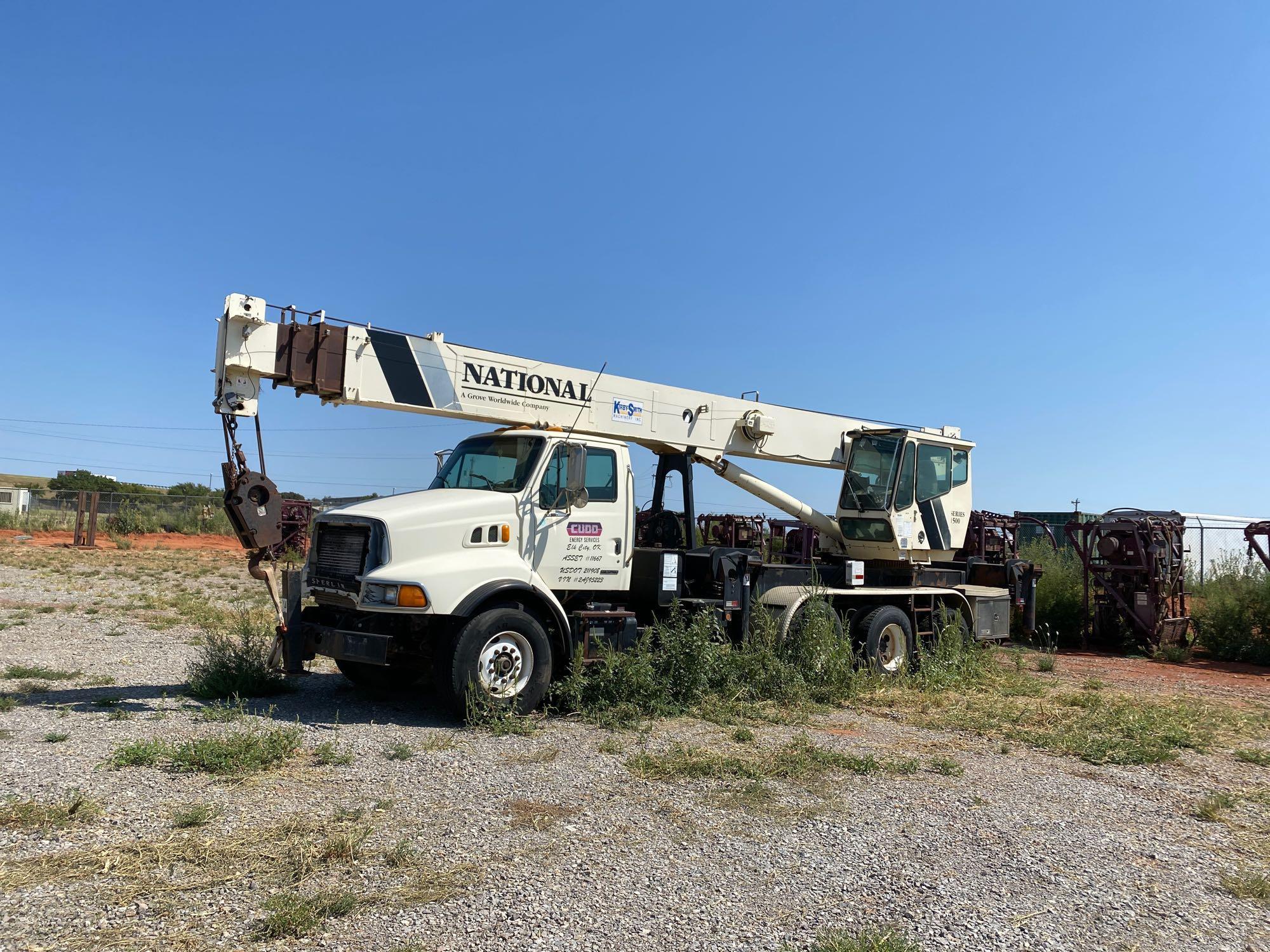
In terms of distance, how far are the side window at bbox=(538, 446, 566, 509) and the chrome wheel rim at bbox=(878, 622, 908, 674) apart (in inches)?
198

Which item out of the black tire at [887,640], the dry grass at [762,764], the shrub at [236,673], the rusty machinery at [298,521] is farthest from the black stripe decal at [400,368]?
the rusty machinery at [298,521]

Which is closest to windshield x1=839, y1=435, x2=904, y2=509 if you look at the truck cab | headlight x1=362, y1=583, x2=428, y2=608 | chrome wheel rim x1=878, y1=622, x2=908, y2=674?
chrome wheel rim x1=878, y1=622, x2=908, y2=674

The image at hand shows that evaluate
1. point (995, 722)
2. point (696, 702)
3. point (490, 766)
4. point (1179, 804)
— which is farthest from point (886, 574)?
point (490, 766)

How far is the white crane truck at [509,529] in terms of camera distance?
25.6ft

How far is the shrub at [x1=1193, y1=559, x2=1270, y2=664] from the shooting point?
16.3 meters

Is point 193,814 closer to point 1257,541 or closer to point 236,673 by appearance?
point 236,673

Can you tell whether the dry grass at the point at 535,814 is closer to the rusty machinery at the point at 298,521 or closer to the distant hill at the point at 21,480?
the rusty machinery at the point at 298,521

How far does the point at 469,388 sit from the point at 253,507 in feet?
7.47

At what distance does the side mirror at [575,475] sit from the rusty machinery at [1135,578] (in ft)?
42.1

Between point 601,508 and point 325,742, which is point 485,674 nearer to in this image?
point 325,742

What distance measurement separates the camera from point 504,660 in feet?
26.2

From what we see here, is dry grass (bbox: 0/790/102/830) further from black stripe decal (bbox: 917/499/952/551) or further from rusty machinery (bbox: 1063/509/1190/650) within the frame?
rusty machinery (bbox: 1063/509/1190/650)

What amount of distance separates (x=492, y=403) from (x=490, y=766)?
12.6 feet

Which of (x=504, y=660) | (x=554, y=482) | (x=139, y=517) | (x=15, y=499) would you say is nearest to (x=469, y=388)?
(x=554, y=482)
